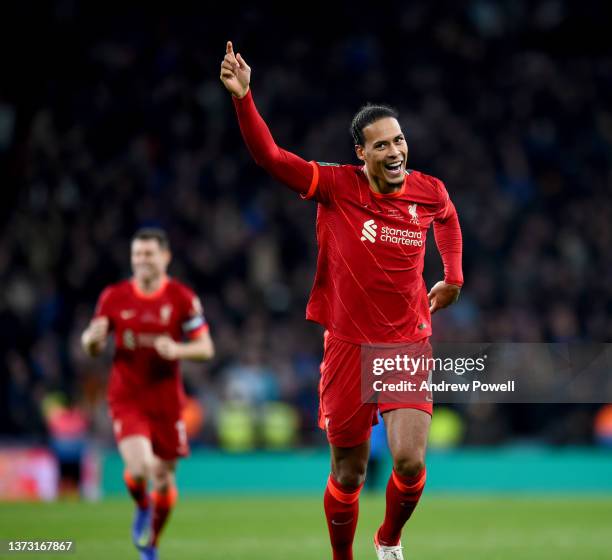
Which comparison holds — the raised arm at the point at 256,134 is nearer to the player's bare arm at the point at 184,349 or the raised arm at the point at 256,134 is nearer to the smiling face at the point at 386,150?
the smiling face at the point at 386,150

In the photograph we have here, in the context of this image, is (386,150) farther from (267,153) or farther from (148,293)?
(148,293)

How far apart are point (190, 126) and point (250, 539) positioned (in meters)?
9.86

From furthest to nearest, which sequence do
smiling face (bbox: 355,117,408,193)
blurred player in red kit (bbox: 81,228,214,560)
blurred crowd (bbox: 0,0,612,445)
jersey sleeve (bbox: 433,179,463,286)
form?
blurred crowd (bbox: 0,0,612,445) < blurred player in red kit (bbox: 81,228,214,560) < jersey sleeve (bbox: 433,179,463,286) < smiling face (bbox: 355,117,408,193)

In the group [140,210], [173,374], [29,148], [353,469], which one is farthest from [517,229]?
[353,469]

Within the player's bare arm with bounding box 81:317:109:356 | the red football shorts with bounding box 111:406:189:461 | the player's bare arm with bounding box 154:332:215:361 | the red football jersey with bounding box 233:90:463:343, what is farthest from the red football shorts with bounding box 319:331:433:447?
the red football shorts with bounding box 111:406:189:461

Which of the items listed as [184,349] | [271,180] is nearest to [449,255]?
[184,349]

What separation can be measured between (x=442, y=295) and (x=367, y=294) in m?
0.69

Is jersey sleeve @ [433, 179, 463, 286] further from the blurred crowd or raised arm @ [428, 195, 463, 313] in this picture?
the blurred crowd

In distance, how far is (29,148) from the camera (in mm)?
18359

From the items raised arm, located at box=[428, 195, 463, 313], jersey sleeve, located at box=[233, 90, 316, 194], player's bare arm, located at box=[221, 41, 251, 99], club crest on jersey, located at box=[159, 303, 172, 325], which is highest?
club crest on jersey, located at box=[159, 303, 172, 325]

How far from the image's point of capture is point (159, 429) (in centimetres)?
877

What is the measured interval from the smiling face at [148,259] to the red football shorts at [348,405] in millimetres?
2886

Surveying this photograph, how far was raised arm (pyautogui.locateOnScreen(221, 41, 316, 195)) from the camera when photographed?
224 inches

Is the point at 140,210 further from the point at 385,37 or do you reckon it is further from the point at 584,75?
the point at 584,75
